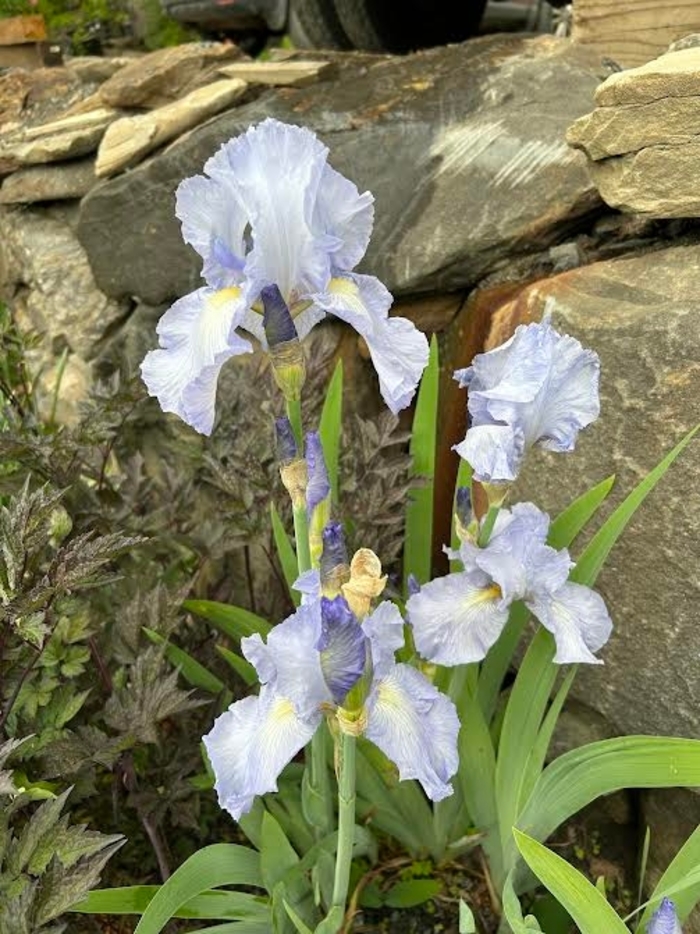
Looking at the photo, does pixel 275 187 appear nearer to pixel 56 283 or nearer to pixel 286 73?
pixel 286 73

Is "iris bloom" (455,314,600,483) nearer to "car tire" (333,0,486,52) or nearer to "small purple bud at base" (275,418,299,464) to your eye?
"small purple bud at base" (275,418,299,464)

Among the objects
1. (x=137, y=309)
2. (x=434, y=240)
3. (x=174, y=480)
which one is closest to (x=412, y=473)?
(x=174, y=480)

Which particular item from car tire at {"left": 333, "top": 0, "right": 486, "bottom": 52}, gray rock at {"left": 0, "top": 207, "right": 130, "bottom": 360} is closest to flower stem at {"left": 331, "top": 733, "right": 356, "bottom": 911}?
gray rock at {"left": 0, "top": 207, "right": 130, "bottom": 360}

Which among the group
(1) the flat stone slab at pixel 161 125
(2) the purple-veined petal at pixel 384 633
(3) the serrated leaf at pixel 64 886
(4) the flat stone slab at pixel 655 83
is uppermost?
(4) the flat stone slab at pixel 655 83

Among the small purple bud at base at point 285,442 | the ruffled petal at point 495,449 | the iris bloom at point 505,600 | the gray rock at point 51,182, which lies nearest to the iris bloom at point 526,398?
the ruffled petal at point 495,449

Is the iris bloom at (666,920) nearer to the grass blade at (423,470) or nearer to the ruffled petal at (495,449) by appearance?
the ruffled petal at (495,449)

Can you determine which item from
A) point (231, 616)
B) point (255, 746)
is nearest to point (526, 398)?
point (255, 746)
